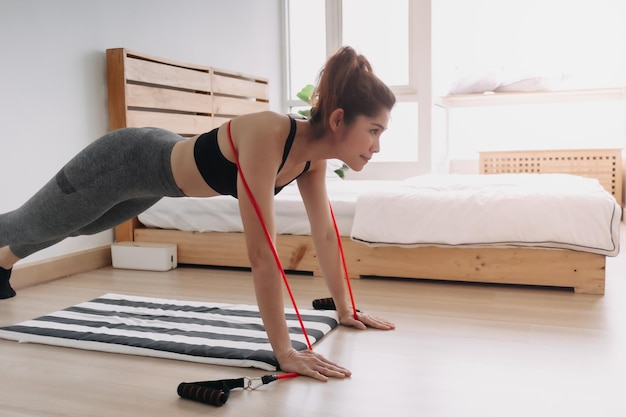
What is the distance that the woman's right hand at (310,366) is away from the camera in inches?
64.1

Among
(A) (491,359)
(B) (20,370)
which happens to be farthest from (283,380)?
(B) (20,370)

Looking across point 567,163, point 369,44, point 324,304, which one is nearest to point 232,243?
point 324,304

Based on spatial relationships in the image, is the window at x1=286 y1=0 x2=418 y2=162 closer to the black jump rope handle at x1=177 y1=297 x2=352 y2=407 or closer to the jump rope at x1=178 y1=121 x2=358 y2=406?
the jump rope at x1=178 y1=121 x2=358 y2=406

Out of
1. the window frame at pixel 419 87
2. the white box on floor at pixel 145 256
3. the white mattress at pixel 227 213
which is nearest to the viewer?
the white mattress at pixel 227 213

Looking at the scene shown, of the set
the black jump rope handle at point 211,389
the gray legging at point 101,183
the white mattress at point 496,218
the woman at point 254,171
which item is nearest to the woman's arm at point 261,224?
the woman at point 254,171

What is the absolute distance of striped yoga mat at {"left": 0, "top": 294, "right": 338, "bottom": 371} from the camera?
1.82 metres

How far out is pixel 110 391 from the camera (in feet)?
5.20

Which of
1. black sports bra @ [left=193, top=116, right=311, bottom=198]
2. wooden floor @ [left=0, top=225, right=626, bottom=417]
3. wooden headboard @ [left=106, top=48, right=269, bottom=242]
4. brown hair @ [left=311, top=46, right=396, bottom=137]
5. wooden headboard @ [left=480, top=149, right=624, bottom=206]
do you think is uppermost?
wooden headboard @ [left=106, top=48, right=269, bottom=242]

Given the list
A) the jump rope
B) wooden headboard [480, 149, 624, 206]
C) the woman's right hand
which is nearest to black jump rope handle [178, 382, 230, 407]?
the jump rope

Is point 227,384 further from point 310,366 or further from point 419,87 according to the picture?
point 419,87

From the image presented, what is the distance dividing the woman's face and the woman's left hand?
0.62 m

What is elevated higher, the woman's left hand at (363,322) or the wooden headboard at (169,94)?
the wooden headboard at (169,94)

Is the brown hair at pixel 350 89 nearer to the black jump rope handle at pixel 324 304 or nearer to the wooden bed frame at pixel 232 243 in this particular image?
the black jump rope handle at pixel 324 304

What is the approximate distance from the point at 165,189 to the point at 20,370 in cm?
65
